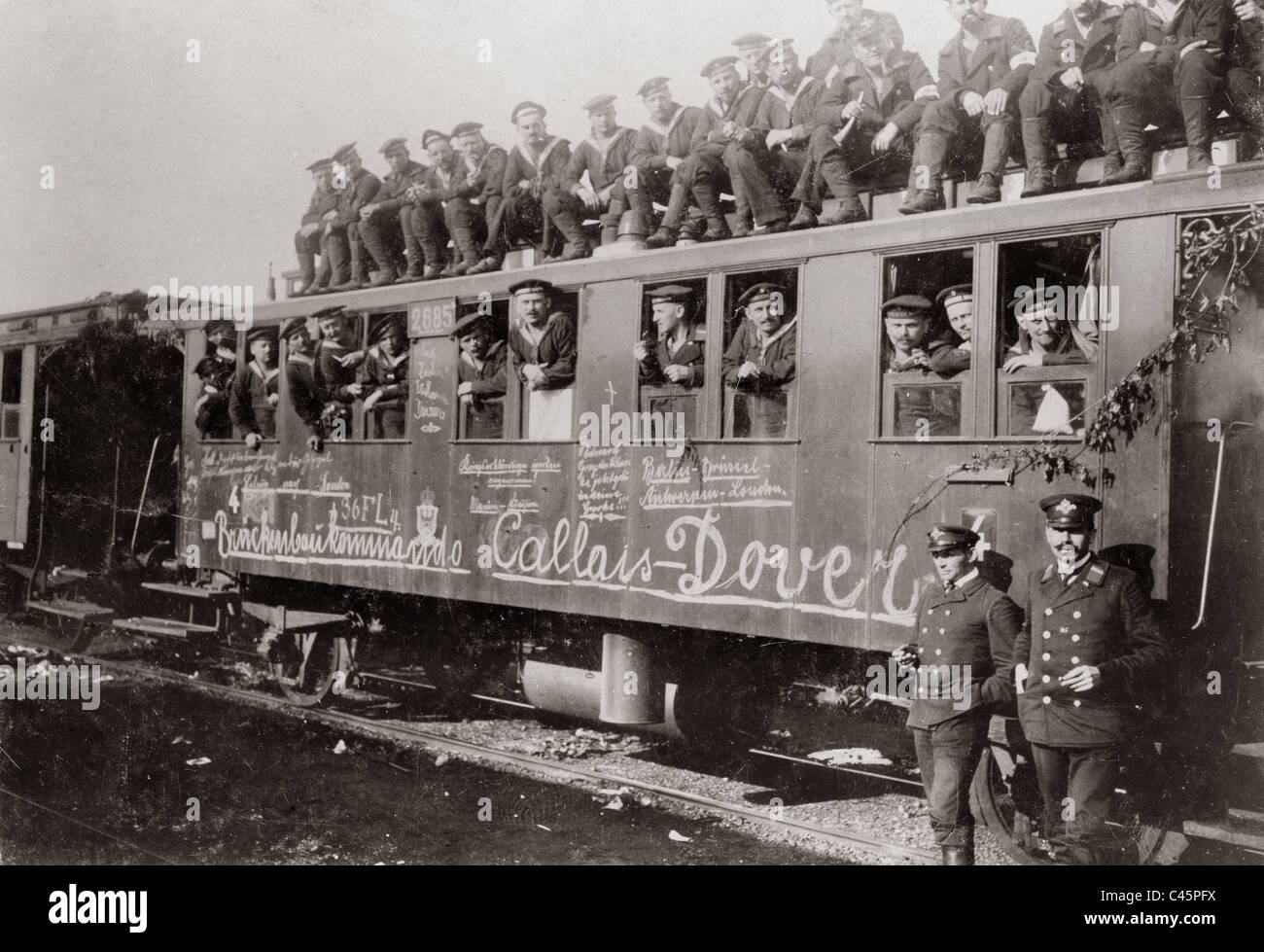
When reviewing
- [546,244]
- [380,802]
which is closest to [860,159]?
[546,244]

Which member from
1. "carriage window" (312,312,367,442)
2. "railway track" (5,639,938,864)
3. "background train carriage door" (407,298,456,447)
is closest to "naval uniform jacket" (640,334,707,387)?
"background train carriage door" (407,298,456,447)

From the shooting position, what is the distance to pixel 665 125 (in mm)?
7965

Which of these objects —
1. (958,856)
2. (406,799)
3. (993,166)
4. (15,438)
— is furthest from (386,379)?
(15,438)

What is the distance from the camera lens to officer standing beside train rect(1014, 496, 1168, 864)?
4801mm

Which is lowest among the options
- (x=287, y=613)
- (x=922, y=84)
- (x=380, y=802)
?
(x=380, y=802)

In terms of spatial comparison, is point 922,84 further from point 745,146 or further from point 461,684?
point 461,684

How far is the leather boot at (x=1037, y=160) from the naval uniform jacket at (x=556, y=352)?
2.95m

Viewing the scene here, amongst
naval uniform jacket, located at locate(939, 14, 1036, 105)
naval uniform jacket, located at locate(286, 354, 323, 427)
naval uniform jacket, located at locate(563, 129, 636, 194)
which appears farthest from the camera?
naval uniform jacket, located at locate(286, 354, 323, 427)

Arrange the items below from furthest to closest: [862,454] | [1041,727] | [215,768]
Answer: [215,768] < [862,454] < [1041,727]

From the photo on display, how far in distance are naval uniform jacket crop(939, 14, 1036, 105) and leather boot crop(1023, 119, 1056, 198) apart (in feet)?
0.94

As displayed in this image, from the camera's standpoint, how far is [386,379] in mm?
8289

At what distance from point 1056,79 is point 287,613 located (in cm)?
722

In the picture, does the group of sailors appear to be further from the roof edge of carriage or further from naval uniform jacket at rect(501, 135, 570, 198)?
the roof edge of carriage

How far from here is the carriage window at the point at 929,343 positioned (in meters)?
5.51
